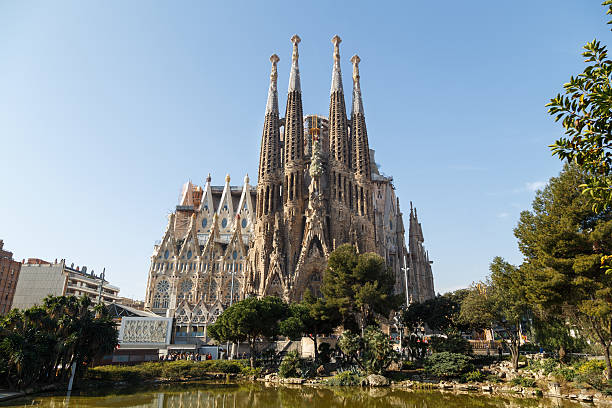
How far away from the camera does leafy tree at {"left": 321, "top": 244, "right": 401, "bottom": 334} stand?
2878cm

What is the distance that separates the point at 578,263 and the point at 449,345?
12.2m

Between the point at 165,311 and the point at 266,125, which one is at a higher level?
the point at 266,125

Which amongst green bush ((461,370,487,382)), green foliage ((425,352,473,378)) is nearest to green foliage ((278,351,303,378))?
green foliage ((425,352,473,378))

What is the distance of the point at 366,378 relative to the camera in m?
23.5

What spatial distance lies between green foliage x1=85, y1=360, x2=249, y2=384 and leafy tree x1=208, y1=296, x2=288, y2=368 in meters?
1.46

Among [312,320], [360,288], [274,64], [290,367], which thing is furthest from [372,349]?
[274,64]

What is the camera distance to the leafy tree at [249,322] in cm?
2739

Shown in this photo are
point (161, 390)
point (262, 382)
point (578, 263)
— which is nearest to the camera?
point (578, 263)

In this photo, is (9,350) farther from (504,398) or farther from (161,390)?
(504,398)

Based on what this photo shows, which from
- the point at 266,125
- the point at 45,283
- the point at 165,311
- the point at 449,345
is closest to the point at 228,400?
the point at 449,345

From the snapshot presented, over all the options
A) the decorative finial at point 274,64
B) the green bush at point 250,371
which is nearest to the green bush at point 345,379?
the green bush at point 250,371

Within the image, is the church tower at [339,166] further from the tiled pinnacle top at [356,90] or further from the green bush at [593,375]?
the green bush at [593,375]

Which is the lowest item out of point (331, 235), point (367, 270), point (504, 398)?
point (504, 398)

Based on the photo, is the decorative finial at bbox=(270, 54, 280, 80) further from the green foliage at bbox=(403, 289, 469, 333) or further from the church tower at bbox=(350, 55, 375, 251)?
the green foliage at bbox=(403, 289, 469, 333)
